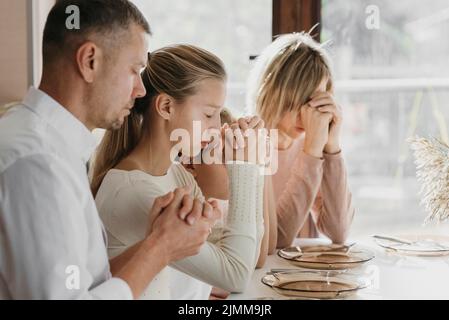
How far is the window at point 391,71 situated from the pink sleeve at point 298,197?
0.73m

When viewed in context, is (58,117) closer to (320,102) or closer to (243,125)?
(243,125)

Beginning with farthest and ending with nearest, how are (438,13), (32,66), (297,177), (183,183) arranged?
(438,13)
(32,66)
(297,177)
(183,183)

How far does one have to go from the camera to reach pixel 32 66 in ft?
7.18

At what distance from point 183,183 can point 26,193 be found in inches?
29.7

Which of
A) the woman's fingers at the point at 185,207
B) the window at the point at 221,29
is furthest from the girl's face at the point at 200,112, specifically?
the window at the point at 221,29

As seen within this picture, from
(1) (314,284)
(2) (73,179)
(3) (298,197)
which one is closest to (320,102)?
(3) (298,197)

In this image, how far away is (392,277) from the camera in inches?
57.5

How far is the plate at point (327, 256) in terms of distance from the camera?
1.53m

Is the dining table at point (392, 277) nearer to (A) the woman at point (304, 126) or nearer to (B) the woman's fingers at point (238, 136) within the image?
(A) the woman at point (304, 126)

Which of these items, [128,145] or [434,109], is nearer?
[128,145]

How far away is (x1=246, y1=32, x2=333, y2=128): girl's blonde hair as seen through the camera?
1.91 m

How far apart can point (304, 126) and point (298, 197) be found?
0.74ft

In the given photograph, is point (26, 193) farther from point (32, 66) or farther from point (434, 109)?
point (434, 109)
